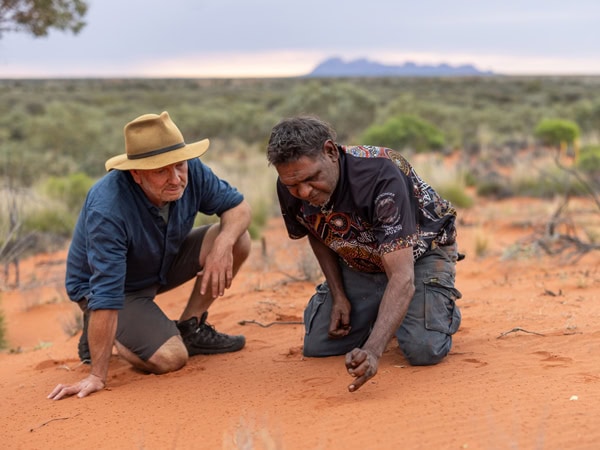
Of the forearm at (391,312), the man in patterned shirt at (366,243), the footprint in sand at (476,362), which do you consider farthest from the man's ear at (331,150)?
the footprint in sand at (476,362)

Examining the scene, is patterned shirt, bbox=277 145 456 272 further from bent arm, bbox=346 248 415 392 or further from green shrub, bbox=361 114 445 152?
green shrub, bbox=361 114 445 152

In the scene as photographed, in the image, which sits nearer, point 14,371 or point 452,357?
point 452,357

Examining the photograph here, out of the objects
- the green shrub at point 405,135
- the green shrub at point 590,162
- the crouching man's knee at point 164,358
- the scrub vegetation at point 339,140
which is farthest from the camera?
the green shrub at point 405,135

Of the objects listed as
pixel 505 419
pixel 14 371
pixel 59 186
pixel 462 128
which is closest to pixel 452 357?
pixel 505 419

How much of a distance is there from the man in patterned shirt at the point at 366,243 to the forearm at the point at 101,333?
3.56 ft

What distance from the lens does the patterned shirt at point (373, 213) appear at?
12.0 ft

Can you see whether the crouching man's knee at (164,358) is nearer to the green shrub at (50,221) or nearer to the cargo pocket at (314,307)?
the cargo pocket at (314,307)

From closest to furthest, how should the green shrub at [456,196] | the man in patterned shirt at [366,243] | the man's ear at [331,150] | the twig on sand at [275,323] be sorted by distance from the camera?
the man in patterned shirt at [366,243] → the man's ear at [331,150] → the twig on sand at [275,323] → the green shrub at [456,196]

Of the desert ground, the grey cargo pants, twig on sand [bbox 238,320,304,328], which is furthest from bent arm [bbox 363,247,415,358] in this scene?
twig on sand [bbox 238,320,304,328]

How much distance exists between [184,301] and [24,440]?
321 cm

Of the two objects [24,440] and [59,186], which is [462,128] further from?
[24,440]

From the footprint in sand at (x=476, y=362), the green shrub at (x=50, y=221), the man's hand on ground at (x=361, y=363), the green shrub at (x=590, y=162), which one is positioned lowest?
the green shrub at (x=50, y=221)

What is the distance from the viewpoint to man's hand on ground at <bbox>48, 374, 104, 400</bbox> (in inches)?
160

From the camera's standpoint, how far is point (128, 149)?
4.12m
